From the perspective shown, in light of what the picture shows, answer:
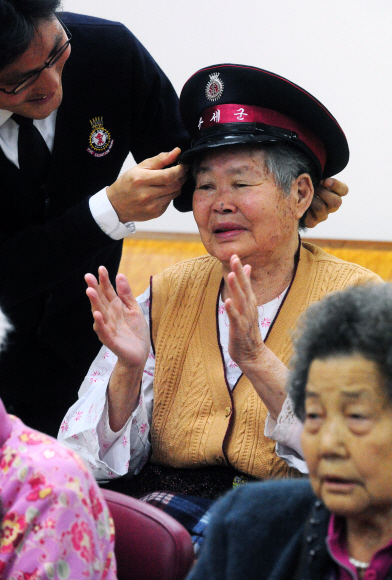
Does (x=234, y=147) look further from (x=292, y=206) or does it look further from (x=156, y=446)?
(x=156, y=446)

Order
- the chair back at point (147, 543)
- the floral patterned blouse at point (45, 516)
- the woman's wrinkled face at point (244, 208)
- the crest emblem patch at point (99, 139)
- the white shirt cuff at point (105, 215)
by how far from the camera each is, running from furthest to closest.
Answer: the crest emblem patch at point (99, 139), the white shirt cuff at point (105, 215), the woman's wrinkled face at point (244, 208), the chair back at point (147, 543), the floral patterned blouse at point (45, 516)

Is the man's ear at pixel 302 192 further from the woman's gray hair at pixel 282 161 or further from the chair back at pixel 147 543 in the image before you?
the chair back at pixel 147 543

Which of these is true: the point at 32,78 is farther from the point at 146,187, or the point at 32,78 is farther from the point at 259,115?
the point at 259,115

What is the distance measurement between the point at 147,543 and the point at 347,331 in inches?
23.2

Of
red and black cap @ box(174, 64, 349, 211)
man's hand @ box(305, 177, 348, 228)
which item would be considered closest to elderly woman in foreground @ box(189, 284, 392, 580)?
red and black cap @ box(174, 64, 349, 211)

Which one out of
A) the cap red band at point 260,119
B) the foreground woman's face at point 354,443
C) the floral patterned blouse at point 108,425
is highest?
the cap red band at point 260,119

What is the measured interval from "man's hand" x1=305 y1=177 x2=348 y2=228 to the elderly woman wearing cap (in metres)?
0.05

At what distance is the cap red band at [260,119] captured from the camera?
6.19 ft

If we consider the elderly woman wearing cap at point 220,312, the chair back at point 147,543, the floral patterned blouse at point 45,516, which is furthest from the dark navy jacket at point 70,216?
the floral patterned blouse at point 45,516

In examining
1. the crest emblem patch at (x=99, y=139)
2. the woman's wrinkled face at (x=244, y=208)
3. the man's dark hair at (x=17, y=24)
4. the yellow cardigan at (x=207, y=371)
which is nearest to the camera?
the man's dark hair at (x=17, y=24)

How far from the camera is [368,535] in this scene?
956 millimetres

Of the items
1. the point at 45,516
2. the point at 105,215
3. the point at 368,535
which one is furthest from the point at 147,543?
the point at 105,215

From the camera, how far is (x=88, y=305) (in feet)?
7.73

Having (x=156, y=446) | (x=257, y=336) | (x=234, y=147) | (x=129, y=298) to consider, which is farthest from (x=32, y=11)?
(x=156, y=446)
